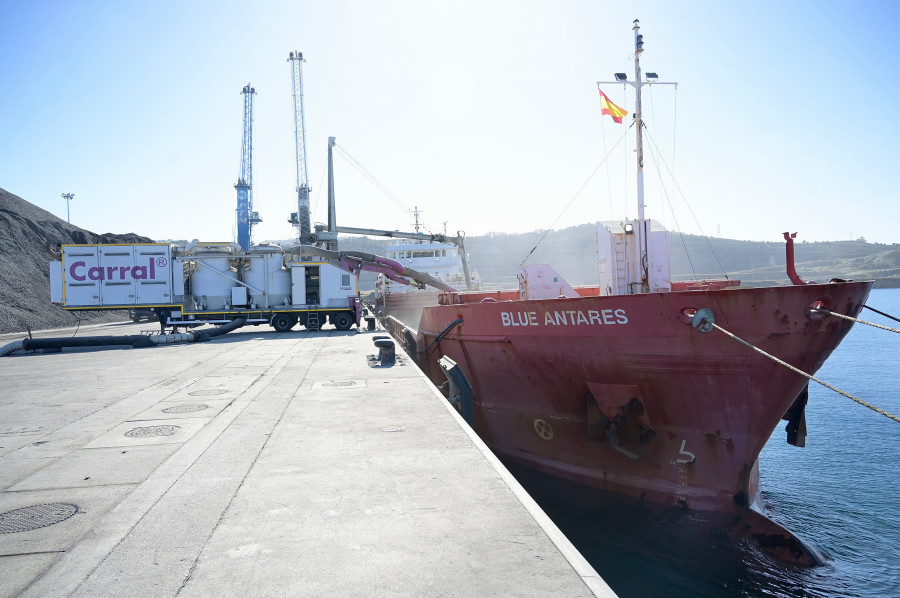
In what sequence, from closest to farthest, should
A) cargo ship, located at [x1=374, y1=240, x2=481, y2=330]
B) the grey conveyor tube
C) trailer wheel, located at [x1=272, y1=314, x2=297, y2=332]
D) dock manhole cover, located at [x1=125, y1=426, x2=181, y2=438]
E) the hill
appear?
dock manhole cover, located at [x1=125, y1=426, x2=181, y2=438] → the grey conveyor tube → trailer wheel, located at [x1=272, y1=314, x2=297, y2=332] → cargo ship, located at [x1=374, y1=240, x2=481, y2=330] → the hill

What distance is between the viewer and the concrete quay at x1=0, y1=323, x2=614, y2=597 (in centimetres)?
338

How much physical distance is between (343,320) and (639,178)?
17.8 meters

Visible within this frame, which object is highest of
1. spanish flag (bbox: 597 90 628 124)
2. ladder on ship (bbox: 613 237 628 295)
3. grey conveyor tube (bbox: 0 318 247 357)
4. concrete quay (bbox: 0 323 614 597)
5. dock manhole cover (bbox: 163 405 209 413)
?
spanish flag (bbox: 597 90 628 124)

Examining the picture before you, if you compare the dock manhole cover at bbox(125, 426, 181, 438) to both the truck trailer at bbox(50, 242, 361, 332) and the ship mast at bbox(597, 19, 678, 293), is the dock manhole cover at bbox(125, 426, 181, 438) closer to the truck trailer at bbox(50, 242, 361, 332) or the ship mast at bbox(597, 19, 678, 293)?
the ship mast at bbox(597, 19, 678, 293)

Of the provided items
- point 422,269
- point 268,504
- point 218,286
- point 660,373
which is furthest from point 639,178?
point 422,269

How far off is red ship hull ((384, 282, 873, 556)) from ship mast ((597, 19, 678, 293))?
79.0 inches

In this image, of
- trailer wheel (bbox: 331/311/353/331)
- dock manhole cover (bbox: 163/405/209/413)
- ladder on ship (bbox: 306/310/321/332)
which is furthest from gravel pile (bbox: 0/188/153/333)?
dock manhole cover (bbox: 163/405/209/413)

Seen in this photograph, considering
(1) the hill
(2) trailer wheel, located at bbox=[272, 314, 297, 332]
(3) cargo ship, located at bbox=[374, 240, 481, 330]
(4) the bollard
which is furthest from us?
(1) the hill

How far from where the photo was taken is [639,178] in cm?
1030

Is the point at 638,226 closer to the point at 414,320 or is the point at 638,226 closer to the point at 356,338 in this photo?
the point at 356,338

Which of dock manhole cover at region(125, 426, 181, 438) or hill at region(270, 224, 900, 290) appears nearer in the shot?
dock manhole cover at region(125, 426, 181, 438)

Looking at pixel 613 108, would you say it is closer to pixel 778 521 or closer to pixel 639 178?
pixel 639 178

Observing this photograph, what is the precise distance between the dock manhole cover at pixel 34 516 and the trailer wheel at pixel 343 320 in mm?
20637

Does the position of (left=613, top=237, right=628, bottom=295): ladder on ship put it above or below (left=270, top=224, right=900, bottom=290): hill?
below
